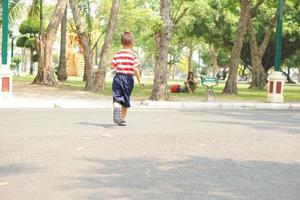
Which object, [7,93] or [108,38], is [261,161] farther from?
[108,38]

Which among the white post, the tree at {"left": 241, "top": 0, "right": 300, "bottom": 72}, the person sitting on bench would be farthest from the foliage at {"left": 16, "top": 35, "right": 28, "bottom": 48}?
the white post

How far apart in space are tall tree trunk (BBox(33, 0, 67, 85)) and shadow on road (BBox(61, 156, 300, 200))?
62.7ft

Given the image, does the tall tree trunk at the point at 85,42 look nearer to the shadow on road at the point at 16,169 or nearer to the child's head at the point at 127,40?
the child's head at the point at 127,40

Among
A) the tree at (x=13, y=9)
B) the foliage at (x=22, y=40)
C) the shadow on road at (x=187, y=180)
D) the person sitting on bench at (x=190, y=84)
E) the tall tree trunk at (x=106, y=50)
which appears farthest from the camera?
the foliage at (x=22, y=40)

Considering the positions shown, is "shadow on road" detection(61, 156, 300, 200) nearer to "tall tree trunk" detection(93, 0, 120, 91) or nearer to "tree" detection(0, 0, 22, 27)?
"tall tree trunk" detection(93, 0, 120, 91)

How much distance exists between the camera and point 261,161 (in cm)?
695

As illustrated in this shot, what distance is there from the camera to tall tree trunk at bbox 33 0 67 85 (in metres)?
25.0

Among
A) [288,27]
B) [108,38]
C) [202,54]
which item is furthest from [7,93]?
[202,54]

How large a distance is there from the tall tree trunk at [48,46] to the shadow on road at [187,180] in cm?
1911

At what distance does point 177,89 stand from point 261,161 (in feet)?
59.2

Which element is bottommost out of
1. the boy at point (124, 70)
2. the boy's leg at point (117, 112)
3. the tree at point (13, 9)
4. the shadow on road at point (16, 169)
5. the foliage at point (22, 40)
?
the shadow on road at point (16, 169)

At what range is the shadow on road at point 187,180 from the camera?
5098mm

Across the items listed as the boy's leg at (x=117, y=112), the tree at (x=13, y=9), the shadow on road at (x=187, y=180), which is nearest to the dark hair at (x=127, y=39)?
the boy's leg at (x=117, y=112)

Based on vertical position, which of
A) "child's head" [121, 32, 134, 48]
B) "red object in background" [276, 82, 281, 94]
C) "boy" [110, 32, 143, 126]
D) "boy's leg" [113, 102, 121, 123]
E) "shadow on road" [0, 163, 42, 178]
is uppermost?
"child's head" [121, 32, 134, 48]
